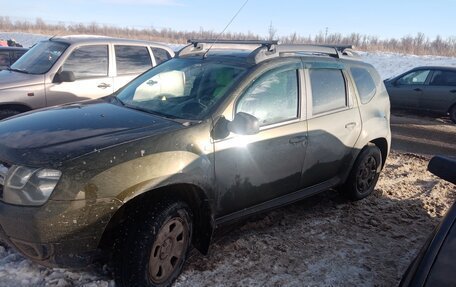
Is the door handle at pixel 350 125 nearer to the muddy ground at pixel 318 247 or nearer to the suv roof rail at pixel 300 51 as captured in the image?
the suv roof rail at pixel 300 51

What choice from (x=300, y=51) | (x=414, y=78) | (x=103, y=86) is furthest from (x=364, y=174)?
(x=414, y=78)

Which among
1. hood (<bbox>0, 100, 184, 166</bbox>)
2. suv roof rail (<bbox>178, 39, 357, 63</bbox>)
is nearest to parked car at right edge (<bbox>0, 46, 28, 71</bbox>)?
suv roof rail (<bbox>178, 39, 357, 63</bbox>)

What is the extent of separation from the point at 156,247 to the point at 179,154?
2.26 feet

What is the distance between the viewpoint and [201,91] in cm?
374

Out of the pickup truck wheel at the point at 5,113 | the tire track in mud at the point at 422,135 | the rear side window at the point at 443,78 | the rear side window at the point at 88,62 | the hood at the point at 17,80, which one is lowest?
the tire track in mud at the point at 422,135

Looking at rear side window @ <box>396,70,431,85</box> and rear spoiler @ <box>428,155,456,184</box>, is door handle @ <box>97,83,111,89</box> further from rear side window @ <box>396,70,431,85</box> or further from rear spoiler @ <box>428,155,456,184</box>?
rear side window @ <box>396,70,431,85</box>

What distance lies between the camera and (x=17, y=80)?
21.6ft

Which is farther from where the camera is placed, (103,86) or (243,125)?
(103,86)

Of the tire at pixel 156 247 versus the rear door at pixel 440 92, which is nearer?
the tire at pixel 156 247

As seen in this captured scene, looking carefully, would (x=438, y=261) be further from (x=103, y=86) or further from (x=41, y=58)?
(x=41, y=58)

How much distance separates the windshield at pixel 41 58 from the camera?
6988 mm

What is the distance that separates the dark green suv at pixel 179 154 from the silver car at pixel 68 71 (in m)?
3.02

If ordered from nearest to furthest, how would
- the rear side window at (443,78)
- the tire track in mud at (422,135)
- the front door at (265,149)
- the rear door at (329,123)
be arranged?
the front door at (265,149)
the rear door at (329,123)
the tire track in mud at (422,135)
the rear side window at (443,78)

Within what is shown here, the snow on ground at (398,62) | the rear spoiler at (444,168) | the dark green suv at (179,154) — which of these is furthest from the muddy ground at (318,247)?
the snow on ground at (398,62)
